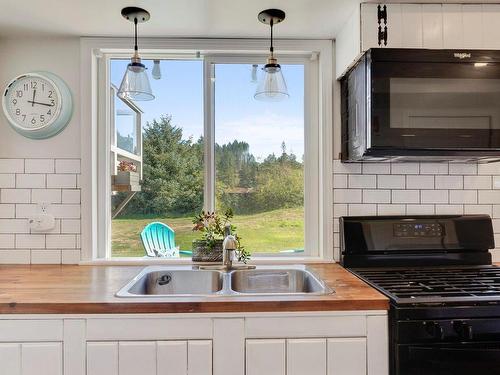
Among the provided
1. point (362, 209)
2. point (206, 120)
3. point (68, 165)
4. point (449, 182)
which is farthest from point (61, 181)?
point (449, 182)

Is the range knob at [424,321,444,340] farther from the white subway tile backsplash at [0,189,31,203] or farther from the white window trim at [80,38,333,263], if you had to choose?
the white subway tile backsplash at [0,189,31,203]

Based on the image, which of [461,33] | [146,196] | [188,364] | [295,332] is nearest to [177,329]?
[188,364]

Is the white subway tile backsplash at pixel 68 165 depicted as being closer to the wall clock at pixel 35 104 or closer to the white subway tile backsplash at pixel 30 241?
the wall clock at pixel 35 104

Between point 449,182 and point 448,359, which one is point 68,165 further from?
point 449,182

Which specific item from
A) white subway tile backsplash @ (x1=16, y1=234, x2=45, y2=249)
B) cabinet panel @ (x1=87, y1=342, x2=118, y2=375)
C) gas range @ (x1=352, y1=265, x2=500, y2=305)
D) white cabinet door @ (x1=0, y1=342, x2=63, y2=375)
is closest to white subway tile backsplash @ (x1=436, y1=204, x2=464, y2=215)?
gas range @ (x1=352, y1=265, x2=500, y2=305)

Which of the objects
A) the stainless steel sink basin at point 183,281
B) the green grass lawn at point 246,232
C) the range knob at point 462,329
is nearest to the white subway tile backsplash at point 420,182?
the green grass lawn at point 246,232

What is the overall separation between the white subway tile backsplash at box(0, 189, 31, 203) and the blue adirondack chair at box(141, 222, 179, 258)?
623mm

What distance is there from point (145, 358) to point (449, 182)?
5.57 feet

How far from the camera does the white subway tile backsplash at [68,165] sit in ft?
6.16

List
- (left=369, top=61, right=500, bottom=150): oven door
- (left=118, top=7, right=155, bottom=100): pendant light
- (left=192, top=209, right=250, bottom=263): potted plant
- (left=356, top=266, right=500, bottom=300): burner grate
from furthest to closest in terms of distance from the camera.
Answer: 1. (left=192, top=209, right=250, bottom=263): potted plant
2. (left=118, top=7, right=155, bottom=100): pendant light
3. (left=369, top=61, right=500, bottom=150): oven door
4. (left=356, top=266, right=500, bottom=300): burner grate

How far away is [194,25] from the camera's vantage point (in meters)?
1.75

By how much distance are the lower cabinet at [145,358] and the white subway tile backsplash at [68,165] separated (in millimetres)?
977

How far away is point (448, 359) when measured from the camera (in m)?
1.20

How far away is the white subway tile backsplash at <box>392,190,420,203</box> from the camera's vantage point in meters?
1.91
